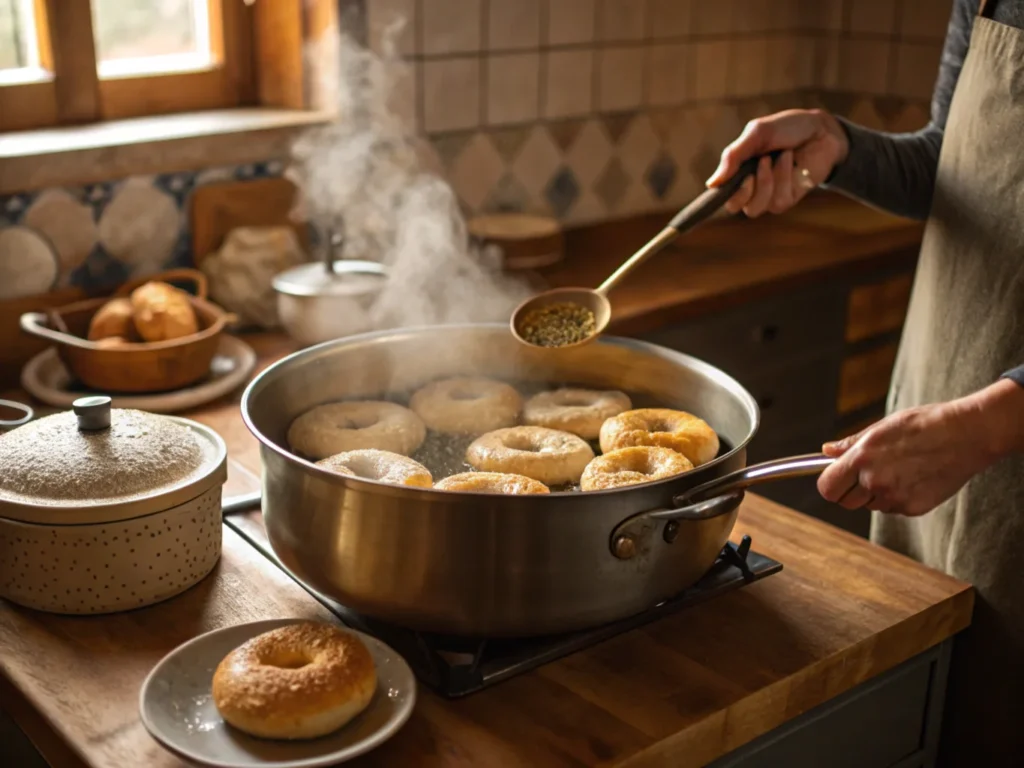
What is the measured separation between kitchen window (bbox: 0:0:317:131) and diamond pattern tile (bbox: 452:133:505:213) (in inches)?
14.6

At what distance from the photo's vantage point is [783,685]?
102 cm

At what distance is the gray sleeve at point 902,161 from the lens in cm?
156

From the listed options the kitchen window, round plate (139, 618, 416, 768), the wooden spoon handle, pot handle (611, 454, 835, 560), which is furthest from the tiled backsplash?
pot handle (611, 454, 835, 560)

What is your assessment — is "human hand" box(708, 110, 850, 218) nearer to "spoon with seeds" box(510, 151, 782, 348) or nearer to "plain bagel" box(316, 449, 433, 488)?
"spoon with seeds" box(510, 151, 782, 348)

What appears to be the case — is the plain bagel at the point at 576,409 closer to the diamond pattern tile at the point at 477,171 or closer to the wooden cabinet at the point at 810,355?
the wooden cabinet at the point at 810,355

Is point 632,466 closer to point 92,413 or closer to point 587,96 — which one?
point 92,413

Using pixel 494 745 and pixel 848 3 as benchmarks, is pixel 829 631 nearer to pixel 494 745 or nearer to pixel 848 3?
pixel 494 745

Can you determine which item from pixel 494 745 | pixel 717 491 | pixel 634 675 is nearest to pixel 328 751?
pixel 494 745

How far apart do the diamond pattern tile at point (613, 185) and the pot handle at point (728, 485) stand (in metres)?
1.76

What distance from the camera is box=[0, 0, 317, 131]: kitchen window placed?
197cm

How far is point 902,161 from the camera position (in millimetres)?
1584

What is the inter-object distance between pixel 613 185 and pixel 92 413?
5.83 ft

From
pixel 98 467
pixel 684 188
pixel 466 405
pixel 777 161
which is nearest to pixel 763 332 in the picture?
pixel 684 188

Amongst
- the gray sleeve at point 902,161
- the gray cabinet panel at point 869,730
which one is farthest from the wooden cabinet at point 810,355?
the gray cabinet panel at point 869,730
